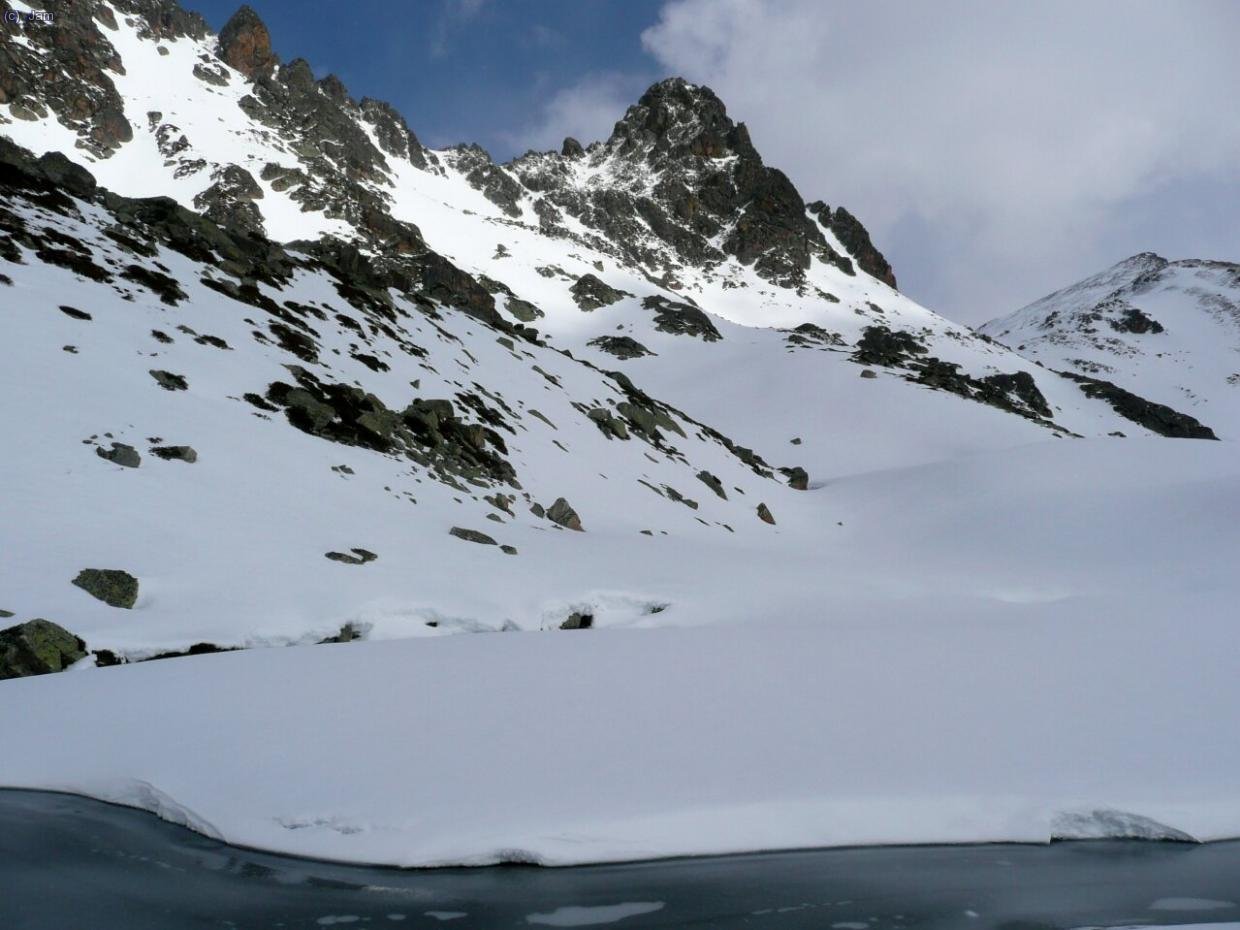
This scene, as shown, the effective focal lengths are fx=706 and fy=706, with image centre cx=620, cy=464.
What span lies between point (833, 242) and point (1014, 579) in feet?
483

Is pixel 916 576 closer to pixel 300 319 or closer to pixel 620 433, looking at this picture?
pixel 620 433

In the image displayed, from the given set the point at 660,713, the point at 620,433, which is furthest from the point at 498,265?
the point at 660,713

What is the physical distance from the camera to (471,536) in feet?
51.6

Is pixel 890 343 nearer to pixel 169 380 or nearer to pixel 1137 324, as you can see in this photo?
pixel 1137 324

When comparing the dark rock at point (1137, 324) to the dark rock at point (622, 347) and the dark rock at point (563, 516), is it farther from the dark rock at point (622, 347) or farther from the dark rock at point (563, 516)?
the dark rock at point (563, 516)

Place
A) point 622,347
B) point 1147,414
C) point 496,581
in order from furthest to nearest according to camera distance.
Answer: point 1147,414
point 622,347
point 496,581

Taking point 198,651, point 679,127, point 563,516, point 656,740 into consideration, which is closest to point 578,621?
point 198,651

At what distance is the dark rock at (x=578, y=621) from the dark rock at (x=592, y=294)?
78836mm

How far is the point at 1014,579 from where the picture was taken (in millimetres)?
21172

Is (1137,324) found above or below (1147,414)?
above

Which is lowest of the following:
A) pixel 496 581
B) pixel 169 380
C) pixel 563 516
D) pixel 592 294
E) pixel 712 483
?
pixel 496 581

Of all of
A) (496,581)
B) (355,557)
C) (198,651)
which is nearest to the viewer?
(198,651)

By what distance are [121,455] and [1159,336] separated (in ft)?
589

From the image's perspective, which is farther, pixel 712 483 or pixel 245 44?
pixel 245 44
